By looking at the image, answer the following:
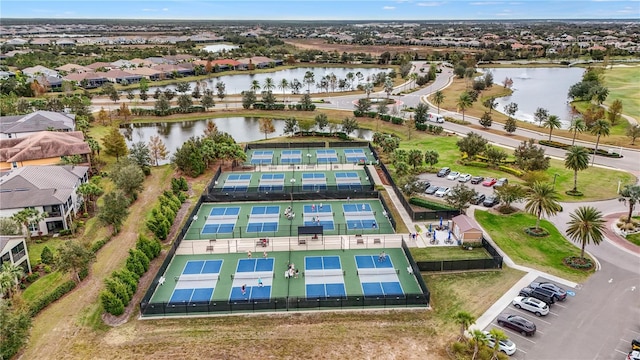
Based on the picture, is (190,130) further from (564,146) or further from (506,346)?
(506,346)

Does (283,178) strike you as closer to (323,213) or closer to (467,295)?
(323,213)

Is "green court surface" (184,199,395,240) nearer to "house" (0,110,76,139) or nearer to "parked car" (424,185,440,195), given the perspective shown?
"parked car" (424,185,440,195)

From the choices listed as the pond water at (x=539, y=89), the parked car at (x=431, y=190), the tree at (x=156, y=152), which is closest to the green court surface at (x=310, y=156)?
the tree at (x=156, y=152)

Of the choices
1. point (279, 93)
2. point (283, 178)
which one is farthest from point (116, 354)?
point (279, 93)

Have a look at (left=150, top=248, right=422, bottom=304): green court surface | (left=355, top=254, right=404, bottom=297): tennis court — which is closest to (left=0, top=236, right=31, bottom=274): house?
(left=150, top=248, right=422, bottom=304): green court surface

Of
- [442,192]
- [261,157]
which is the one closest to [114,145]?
[261,157]

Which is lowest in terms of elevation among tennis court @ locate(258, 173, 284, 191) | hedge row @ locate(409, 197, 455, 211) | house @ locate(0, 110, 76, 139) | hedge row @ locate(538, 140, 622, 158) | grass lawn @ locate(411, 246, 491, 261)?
grass lawn @ locate(411, 246, 491, 261)
